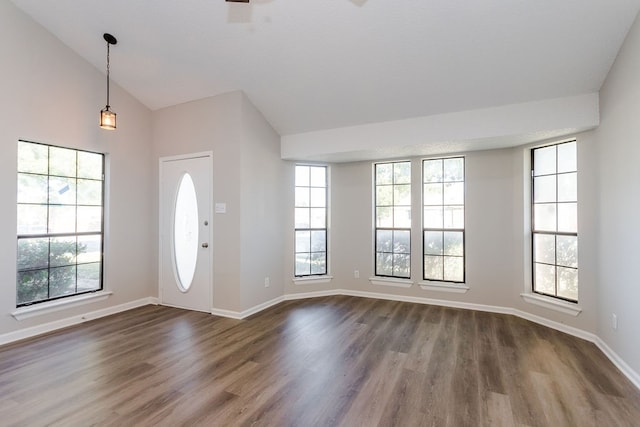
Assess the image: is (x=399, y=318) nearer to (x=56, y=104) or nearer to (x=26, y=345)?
(x=26, y=345)

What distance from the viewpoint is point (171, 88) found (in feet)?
13.8

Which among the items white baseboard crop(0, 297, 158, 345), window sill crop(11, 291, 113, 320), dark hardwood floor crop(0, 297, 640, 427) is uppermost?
window sill crop(11, 291, 113, 320)

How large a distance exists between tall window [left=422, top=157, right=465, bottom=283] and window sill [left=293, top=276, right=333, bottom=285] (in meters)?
1.58

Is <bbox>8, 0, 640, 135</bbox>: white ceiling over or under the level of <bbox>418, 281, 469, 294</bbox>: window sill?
over

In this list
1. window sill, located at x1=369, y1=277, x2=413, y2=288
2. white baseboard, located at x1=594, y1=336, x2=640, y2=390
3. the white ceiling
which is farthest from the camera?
window sill, located at x1=369, y1=277, x2=413, y2=288

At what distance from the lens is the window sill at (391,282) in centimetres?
486

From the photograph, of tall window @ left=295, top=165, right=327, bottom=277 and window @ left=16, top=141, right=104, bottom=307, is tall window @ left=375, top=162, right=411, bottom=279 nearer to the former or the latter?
tall window @ left=295, top=165, right=327, bottom=277

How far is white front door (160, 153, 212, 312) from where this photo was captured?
4348 mm

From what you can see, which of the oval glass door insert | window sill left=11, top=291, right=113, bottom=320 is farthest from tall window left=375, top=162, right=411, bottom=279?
window sill left=11, top=291, right=113, bottom=320

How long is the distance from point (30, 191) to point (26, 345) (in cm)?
166

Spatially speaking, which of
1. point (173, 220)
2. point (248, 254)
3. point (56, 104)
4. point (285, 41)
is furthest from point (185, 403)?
point (56, 104)

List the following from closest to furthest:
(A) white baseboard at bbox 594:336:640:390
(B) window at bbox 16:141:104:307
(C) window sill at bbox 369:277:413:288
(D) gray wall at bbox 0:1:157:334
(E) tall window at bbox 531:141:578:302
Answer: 1. (A) white baseboard at bbox 594:336:640:390
2. (D) gray wall at bbox 0:1:157:334
3. (B) window at bbox 16:141:104:307
4. (E) tall window at bbox 531:141:578:302
5. (C) window sill at bbox 369:277:413:288

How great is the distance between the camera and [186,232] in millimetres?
4523

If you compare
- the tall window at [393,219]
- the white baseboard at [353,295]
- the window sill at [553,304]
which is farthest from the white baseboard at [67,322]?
the window sill at [553,304]
